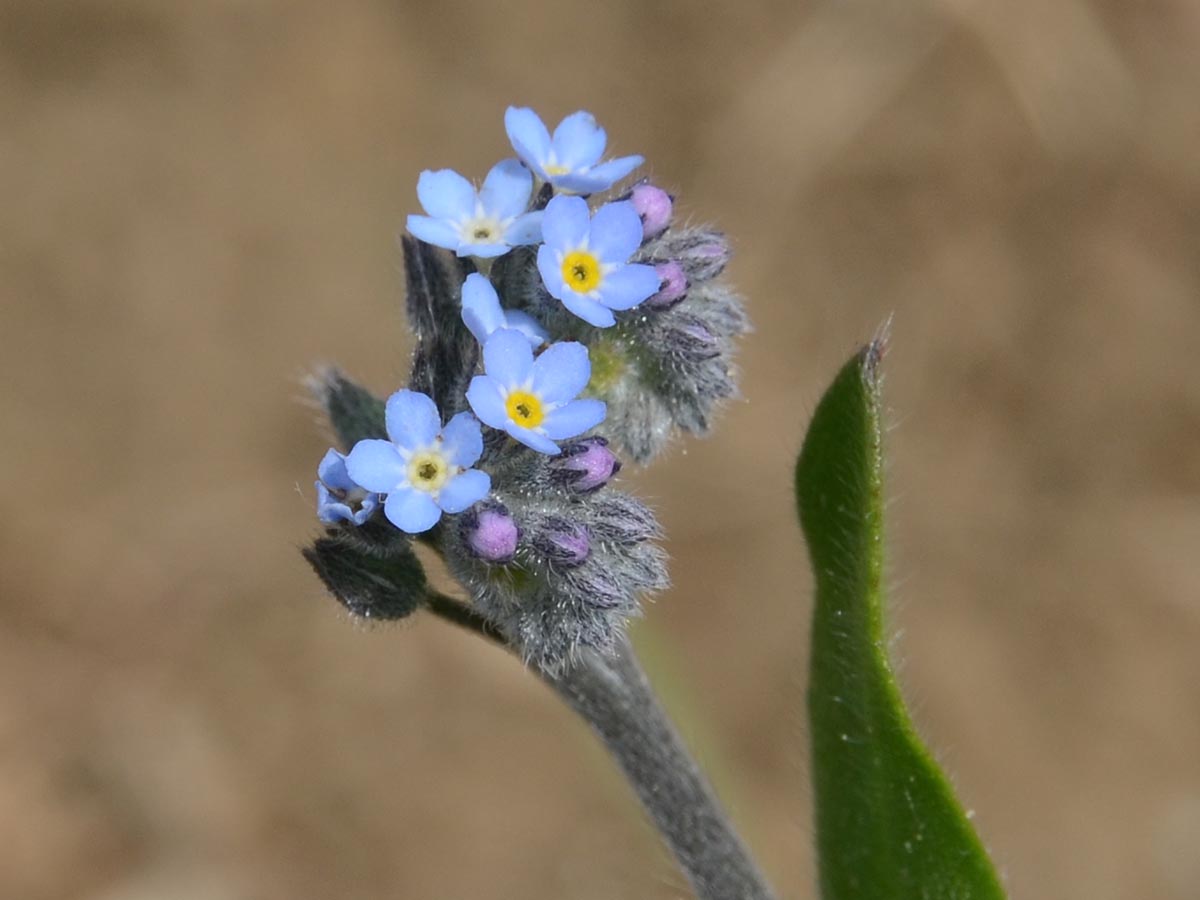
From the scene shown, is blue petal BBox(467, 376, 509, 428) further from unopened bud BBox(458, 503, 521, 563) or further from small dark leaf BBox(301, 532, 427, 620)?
small dark leaf BBox(301, 532, 427, 620)

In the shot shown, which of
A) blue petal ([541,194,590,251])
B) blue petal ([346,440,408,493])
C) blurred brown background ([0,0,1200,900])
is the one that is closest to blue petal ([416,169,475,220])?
blue petal ([541,194,590,251])

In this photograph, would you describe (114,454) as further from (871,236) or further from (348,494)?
(348,494)

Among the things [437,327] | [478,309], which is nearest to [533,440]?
[478,309]

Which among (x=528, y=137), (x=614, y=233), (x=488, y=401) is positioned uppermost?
(x=528, y=137)

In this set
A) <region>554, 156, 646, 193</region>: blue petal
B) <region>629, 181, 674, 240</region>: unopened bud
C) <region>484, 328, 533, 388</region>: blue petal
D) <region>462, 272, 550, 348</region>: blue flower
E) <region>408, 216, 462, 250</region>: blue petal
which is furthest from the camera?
<region>629, 181, 674, 240</region>: unopened bud

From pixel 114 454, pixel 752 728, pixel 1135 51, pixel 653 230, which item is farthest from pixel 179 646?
pixel 1135 51

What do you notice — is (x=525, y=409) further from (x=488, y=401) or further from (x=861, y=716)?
(x=861, y=716)
